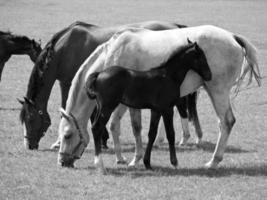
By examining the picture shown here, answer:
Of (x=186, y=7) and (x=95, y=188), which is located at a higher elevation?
(x=95, y=188)

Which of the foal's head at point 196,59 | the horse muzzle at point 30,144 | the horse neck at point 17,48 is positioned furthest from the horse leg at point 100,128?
the horse neck at point 17,48

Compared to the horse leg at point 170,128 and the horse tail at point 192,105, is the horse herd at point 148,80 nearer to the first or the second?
the horse leg at point 170,128

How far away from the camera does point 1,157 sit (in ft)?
31.9

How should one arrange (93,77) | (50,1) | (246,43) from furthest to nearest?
(50,1) → (246,43) → (93,77)

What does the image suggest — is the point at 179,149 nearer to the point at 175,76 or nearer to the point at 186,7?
the point at 175,76

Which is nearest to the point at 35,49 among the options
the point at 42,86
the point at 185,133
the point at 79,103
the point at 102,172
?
the point at 42,86

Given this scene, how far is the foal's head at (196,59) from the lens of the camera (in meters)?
8.89

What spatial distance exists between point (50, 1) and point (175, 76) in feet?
146

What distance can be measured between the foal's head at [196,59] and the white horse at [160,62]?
262mm

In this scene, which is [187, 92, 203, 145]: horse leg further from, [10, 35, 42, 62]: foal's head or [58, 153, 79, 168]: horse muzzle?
[10, 35, 42, 62]: foal's head

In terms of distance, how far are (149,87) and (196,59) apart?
79 cm

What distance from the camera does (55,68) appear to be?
10984mm

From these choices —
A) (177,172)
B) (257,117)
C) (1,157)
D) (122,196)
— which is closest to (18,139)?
(1,157)

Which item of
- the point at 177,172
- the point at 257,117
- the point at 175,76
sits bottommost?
the point at 257,117
